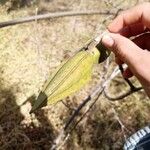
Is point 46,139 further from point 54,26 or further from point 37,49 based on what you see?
point 54,26

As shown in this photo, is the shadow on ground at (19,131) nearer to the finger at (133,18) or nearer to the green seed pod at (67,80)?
the finger at (133,18)

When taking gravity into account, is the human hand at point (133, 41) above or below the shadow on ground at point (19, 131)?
above

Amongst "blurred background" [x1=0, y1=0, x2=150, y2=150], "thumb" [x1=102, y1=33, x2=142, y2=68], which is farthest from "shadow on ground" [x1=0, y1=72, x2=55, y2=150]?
"thumb" [x1=102, y1=33, x2=142, y2=68]

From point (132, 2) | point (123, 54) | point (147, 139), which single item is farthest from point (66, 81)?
point (132, 2)

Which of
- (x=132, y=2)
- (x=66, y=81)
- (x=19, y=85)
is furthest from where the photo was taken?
(x=132, y=2)

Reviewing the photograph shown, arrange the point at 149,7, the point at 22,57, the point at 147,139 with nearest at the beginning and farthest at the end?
the point at 149,7 < the point at 147,139 < the point at 22,57

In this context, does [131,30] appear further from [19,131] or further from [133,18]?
[19,131]

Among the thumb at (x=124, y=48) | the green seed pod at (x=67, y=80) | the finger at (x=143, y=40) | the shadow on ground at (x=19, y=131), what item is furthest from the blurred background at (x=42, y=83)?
the green seed pod at (x=67, y=80)
